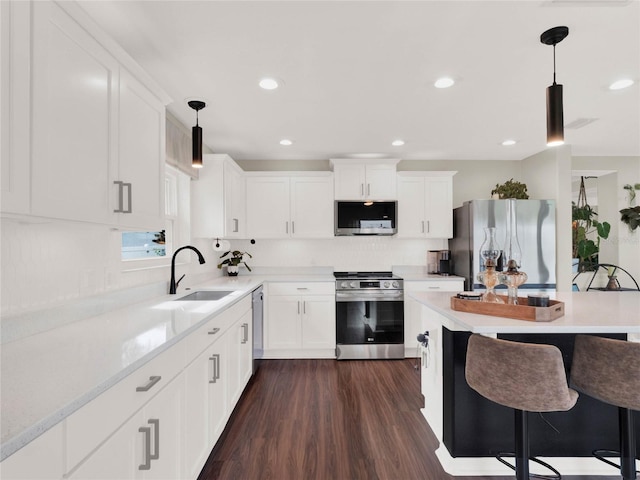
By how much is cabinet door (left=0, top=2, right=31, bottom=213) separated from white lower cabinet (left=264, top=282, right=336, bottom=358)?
2950 millimetres

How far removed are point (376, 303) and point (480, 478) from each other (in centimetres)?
206

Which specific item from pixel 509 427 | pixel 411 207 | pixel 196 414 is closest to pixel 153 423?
pixel 196 414

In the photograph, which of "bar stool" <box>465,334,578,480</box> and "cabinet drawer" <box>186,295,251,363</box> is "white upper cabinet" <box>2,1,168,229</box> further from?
"bar stool" <box>465,334,578,480</box>

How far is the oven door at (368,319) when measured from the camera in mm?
3826

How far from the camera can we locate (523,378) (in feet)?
4.81

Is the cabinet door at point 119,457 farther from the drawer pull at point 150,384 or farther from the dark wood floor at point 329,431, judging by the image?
the dark wood floor at point 329,431

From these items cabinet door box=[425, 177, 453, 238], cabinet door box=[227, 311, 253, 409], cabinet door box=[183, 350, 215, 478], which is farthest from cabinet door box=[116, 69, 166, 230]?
cabinet door box=[425, 177, 453, 238]

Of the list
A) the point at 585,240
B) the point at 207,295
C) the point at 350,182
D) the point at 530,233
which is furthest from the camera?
the point at 585,240

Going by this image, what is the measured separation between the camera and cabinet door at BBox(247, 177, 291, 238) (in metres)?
4.16

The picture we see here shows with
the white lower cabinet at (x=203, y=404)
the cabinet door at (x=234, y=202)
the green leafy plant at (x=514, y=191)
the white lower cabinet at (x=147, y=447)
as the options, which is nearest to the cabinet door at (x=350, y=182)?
the cabinet door at (x=234, y=202)

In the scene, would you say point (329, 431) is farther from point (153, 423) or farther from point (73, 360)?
point (73, 360)

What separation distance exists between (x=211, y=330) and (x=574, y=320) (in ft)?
6.28

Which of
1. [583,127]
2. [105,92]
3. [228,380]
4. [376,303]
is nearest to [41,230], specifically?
[105,92]

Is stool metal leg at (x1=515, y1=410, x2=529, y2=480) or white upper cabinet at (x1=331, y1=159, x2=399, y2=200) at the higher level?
white upper cabinet at (x1=331, y1=159, x2=399, y2=200)
